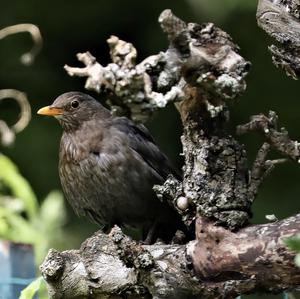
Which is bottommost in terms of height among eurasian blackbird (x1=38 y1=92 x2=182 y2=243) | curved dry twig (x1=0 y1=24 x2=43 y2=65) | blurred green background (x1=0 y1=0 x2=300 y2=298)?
blurred green background (x1=0 y1=0 x2=300 y2=298)

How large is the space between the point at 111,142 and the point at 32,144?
7.65 ft

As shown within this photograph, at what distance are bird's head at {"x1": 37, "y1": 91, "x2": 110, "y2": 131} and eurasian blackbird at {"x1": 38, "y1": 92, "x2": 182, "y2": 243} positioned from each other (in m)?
0.13

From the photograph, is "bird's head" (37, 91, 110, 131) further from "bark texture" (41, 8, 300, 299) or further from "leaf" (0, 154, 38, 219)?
"bark texture" (41, 8, 300, 299)

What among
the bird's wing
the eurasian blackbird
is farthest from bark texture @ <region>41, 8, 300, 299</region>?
the bird's wing

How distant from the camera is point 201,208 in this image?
8.84 feet

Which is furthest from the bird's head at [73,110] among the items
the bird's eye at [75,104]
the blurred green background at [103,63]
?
the blurred green background at [103,63]

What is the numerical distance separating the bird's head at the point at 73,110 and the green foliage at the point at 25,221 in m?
0.29

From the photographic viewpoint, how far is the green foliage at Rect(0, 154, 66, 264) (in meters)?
4.05

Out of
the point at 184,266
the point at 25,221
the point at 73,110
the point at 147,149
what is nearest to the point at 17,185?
the point at 25,221

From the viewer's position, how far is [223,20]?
5.91m

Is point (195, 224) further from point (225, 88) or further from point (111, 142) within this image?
point (111, 142)

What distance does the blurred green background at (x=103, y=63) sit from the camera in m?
6.03

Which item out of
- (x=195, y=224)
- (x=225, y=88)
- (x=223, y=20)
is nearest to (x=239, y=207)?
(x=195, y=224)

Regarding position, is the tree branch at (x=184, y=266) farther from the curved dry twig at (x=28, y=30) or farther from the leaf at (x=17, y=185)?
the curved dry twig at (x=28, y=30)
